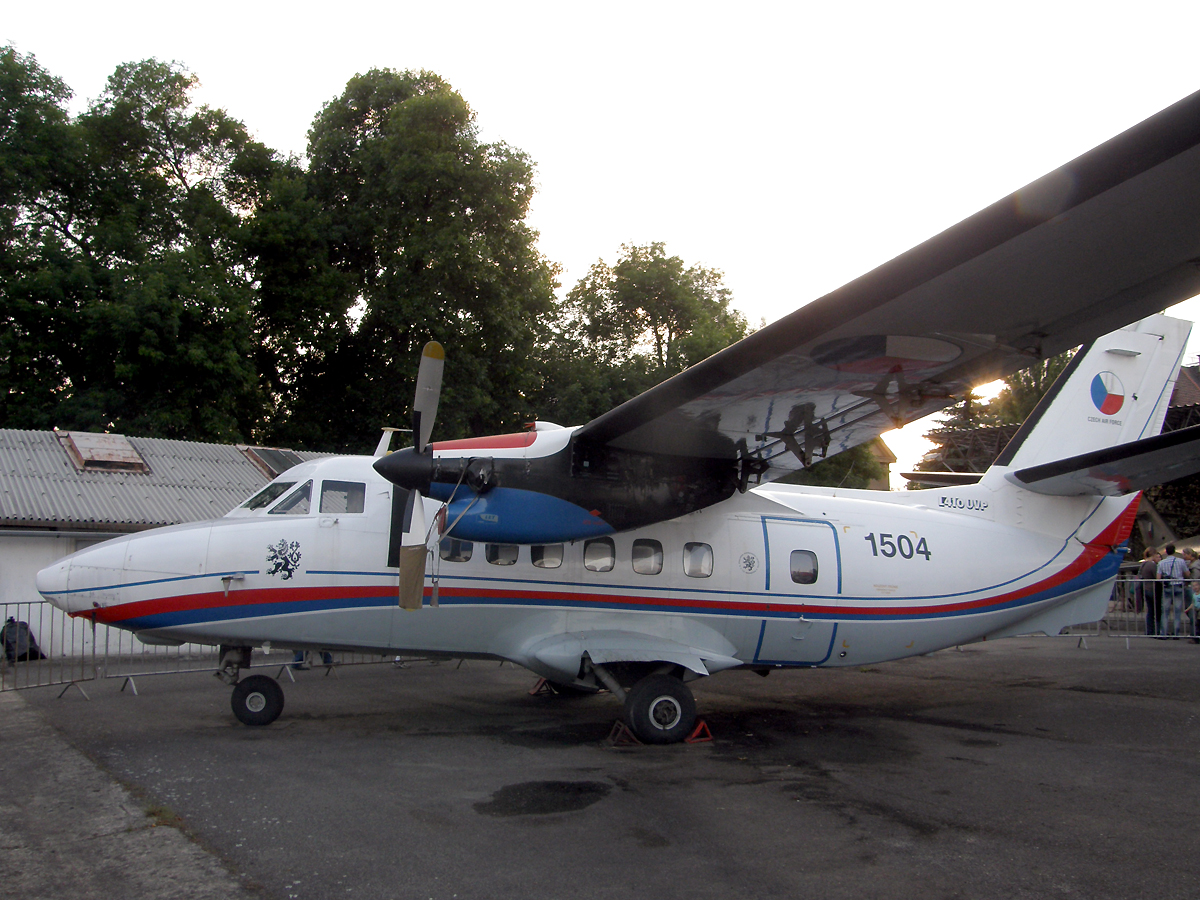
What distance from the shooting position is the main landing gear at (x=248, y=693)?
8.53m

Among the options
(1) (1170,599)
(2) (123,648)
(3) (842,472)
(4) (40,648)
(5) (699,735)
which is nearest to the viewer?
(5) (699,735)

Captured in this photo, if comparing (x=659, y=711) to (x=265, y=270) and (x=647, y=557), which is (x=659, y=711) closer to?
(x=647, y=557)

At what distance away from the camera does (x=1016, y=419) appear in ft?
115

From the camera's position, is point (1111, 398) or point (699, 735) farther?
point (1111, 398)

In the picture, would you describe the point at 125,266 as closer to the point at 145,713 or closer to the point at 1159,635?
the point at 145,713

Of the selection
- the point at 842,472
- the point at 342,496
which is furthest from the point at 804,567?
the point at 842,472

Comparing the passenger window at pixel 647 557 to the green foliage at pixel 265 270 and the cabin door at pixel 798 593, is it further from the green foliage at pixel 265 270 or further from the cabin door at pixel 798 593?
the green foliage at pixel 265 270

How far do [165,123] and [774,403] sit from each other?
2712 centimetres

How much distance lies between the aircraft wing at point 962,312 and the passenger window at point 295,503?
300 centimetres

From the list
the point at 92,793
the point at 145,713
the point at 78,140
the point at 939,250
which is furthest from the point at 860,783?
the point at 78,140

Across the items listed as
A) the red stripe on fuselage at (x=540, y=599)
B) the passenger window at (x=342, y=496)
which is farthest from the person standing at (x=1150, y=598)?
the passenger window at (x=342, y=496)

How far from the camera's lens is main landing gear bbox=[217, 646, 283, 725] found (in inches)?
336

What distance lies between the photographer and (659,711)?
8.31 m

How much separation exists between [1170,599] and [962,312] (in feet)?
45.6
